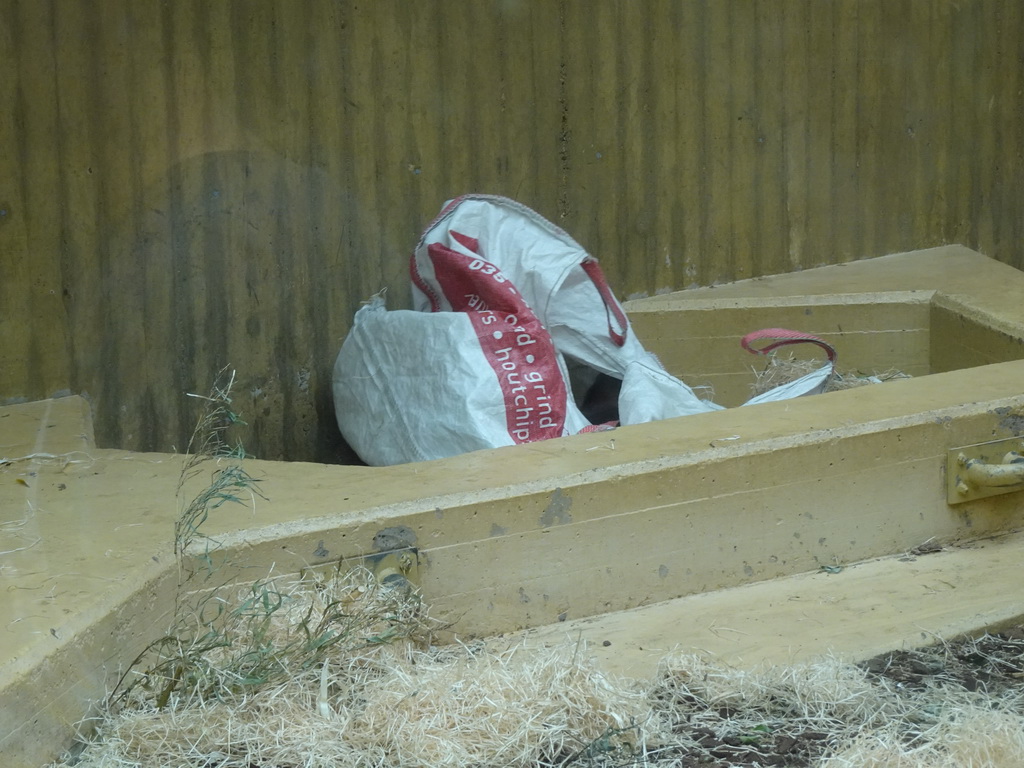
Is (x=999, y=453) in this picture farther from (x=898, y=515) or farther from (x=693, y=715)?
(x=693, y=715)

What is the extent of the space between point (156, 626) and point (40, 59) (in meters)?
1.76

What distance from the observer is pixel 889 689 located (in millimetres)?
2439

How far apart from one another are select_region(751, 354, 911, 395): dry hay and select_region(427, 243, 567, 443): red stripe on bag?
0.92 metres

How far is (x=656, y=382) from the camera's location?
3.77 meters

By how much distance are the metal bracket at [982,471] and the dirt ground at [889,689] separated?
1.54 ft

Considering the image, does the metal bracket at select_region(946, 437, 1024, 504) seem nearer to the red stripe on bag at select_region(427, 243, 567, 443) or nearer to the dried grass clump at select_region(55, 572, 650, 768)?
the red stripe on bag at select_region(427, 243, 567, 443)

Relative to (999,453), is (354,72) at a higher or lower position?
higher

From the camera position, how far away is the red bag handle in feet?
13.0

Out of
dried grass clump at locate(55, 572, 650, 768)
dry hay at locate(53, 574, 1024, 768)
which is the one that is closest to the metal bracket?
dry hay at locate(53, 574, 1024, 768)

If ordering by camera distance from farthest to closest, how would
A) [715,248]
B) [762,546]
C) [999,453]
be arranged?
[715,248], [999,453], [762,546]

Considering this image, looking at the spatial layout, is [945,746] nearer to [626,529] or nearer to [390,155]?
[626,529]

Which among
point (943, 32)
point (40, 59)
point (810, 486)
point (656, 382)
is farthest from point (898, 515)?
point (943, 32)

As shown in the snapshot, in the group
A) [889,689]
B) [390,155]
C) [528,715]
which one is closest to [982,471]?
[889,689]

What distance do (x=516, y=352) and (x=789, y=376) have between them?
1.10 metres
